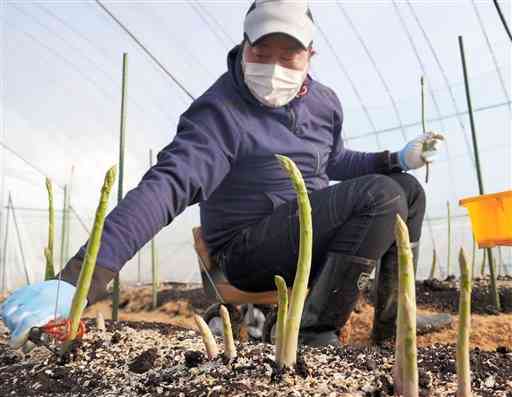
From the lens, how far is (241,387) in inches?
31.3

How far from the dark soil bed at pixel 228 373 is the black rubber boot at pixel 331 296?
0.29 m

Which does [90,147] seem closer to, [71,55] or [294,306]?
[71,55]

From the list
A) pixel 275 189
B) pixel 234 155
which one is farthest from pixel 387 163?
pixel 234 155

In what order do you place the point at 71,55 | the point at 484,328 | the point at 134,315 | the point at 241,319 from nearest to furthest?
the point at 241,319 → the point at 484,328 → the point at 134,315 → the point at 71,55

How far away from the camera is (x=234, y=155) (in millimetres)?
1519

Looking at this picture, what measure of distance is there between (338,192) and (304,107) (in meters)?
0.39

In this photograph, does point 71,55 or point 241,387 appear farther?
point 71,55

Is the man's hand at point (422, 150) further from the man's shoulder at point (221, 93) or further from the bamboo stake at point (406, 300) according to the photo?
the bamboo stake at point (406, 300)

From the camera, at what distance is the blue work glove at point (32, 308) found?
98cm

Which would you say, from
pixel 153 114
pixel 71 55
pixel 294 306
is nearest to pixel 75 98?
pixel 71 55

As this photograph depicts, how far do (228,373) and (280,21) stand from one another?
3.33 ft

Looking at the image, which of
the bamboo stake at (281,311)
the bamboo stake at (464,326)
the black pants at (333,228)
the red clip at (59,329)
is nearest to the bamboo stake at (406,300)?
the bamboo stake at (464,326)

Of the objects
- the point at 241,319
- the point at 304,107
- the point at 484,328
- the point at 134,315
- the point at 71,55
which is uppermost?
the point at 71,55

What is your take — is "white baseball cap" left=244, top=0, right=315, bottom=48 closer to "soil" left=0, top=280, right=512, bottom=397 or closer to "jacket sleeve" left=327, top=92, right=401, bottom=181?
"jacket sleeve" left=327, top=92, right=401, bottom=181
